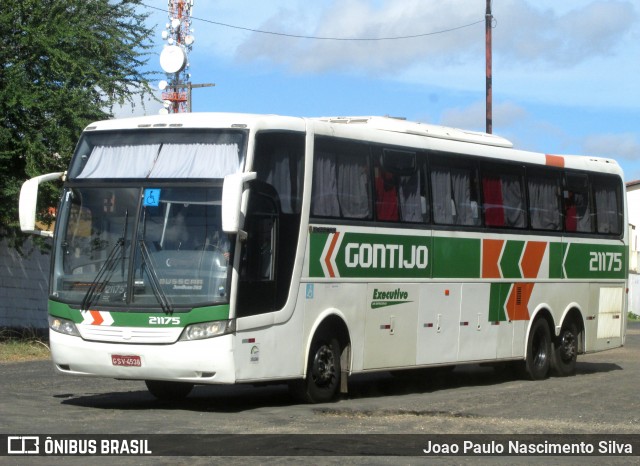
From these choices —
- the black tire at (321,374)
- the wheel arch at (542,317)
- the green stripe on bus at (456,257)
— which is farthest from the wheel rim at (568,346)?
the black tire at (321,374)

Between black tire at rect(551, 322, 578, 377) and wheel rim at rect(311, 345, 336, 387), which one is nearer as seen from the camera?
wheel rim at rect(311, 345, 336, 387)

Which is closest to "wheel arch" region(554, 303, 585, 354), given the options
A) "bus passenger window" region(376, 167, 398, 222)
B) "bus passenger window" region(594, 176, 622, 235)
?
"bus passenger window" region(594, 176, 622, 235)

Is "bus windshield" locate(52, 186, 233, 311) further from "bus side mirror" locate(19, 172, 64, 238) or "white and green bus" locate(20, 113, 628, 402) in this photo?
"bus side mirror" locate(19, 172, 64, 238)

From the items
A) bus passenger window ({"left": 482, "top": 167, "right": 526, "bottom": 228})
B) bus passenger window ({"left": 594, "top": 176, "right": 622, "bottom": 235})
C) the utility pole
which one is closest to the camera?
bus passenger window ({"left": 482, "top": 167, "right": 526, "bottom": 228})

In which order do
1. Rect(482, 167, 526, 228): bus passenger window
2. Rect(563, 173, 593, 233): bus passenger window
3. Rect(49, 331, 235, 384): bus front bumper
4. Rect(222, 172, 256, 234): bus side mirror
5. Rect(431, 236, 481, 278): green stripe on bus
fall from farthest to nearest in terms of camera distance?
Rect(563, 173, 593, 233): bus passenger window
Rect(482, 167, 526, 228): bus passenger window
Rect(431, 236, 481, 278): green stripe on bus
Rect(49, 331, 235, 384): bus front bumper
Rect(222, 172, 256, 234): bus side mirror

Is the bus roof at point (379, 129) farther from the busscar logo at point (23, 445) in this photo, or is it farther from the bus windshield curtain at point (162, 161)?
the busscar logo at point (23, 445)

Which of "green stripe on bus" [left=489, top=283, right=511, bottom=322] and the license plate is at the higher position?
"green stripe on bus" [left=489, top=283, right=511, bottom=322]

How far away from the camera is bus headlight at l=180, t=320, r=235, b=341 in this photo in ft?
44.9

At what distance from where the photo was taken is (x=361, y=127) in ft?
54.0

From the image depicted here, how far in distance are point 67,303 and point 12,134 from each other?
10.1 meters

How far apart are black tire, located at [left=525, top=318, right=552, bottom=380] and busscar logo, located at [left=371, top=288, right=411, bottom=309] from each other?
12.0ft

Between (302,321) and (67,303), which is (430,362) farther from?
(67,303)

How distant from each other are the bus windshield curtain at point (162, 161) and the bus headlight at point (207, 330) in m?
1.61

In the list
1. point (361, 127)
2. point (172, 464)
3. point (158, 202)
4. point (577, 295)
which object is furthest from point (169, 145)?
point (577, 295)
